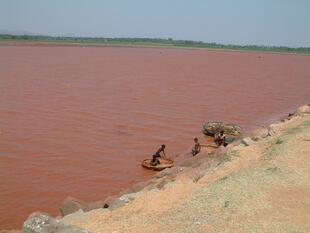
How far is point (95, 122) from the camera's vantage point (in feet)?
87.2

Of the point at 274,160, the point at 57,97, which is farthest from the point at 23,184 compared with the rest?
the point at 57,97

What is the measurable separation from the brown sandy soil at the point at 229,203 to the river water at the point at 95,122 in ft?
15.2

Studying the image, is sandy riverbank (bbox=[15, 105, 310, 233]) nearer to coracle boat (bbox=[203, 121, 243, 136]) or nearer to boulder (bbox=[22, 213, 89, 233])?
boulder (bbox=[22, 213, 89, 233])

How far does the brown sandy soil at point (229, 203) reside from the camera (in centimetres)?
925

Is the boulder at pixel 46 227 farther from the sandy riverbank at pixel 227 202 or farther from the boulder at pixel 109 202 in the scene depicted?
the boulder at pixel 109 202

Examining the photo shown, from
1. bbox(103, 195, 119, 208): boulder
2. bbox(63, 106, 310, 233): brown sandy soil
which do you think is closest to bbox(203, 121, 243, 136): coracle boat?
bbox(63, 106, 310, 233): brown sandy soil

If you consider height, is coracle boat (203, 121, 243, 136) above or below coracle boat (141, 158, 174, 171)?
above

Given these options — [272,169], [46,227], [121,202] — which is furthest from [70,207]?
[272,169]

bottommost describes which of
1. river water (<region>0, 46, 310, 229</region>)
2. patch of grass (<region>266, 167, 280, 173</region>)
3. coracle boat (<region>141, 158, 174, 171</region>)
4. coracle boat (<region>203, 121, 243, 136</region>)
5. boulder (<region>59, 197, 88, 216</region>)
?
river water (<region>0, 46, 310, 229</region>)

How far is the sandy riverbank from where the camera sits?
9.27 metres

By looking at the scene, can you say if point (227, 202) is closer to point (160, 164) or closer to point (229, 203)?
point (229, 203)

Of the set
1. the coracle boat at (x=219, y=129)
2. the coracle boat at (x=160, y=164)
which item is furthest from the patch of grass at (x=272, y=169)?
the coracle boat at (x=219, y=129)

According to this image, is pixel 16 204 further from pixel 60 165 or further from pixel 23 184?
pixel 60 165

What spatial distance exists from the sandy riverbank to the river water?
4418 mm
